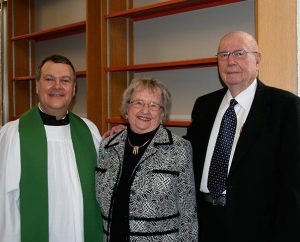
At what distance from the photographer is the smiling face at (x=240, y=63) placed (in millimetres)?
2037

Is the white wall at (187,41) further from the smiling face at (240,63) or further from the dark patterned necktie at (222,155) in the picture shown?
the dark patterned necktie at (222,155)

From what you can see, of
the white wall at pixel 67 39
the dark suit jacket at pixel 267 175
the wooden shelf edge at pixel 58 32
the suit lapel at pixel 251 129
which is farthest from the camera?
the white wall at pixel 67 39

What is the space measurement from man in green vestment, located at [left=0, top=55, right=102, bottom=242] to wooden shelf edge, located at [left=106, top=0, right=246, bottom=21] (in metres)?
1.18

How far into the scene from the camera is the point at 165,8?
10.7 ft

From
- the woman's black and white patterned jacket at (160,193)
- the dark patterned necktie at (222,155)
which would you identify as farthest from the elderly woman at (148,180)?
the dark patterned necktie at (222,155)

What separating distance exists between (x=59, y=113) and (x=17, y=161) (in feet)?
1.16

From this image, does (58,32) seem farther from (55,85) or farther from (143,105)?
(143,105)

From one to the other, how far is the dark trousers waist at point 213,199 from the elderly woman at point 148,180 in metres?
0.09

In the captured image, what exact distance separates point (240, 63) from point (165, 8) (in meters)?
1.41

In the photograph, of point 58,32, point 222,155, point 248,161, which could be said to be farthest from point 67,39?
point 248,161

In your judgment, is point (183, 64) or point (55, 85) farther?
point (183, 64)

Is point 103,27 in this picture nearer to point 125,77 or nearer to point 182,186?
point 125,77

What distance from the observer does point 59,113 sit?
7.52 feet

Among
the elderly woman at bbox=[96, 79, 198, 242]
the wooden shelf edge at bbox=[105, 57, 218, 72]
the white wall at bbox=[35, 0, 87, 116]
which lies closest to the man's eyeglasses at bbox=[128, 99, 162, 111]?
the elderly woman at bbox=[96, 79, 198, 242]
